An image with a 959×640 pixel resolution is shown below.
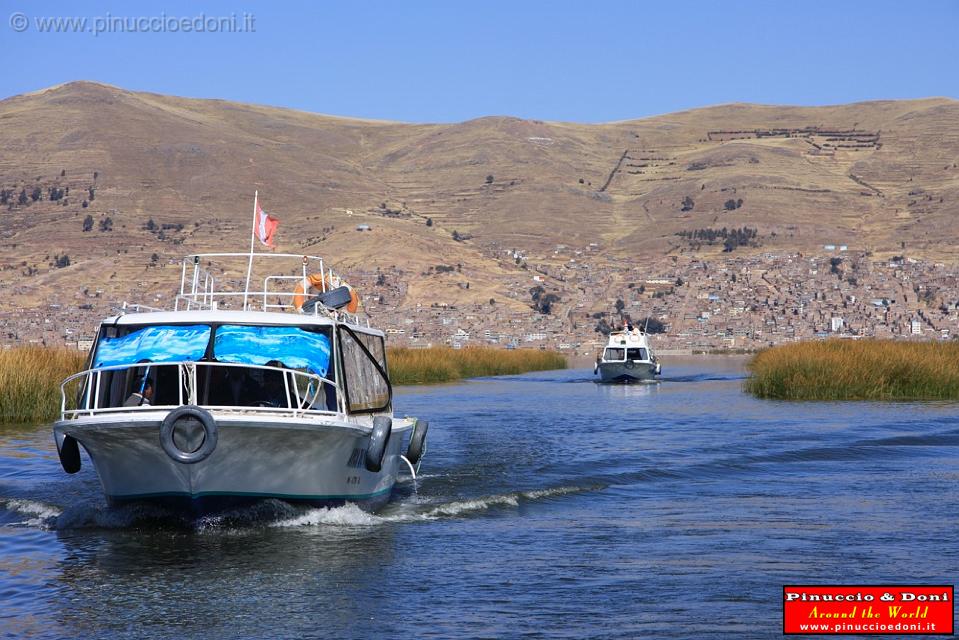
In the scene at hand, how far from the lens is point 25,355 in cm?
3180

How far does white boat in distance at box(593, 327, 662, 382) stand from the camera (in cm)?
6284

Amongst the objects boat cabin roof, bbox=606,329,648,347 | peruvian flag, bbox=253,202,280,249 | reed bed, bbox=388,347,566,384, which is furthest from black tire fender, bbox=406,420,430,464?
boat cabin roof, bbox=606,329,648,347

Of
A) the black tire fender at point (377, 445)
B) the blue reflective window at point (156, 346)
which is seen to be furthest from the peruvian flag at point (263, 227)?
the black tire fender at point (377, 445)

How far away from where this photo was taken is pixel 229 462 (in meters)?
16.3

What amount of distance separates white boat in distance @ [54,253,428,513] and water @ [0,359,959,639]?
557 mm

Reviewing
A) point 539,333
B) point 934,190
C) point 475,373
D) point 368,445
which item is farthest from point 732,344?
point 368,445

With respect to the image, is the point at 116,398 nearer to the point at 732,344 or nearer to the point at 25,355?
the point at 25,355

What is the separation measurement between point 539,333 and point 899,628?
105288mm

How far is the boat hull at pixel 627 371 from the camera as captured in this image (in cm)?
6278

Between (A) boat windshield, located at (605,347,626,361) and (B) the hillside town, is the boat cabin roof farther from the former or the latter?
(B) the hillside town

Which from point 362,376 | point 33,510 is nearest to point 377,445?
point 362,376

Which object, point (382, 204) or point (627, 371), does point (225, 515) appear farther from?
point (382, 204)

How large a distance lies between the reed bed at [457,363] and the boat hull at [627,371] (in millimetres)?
6682

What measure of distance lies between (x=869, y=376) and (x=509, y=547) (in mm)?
25665
